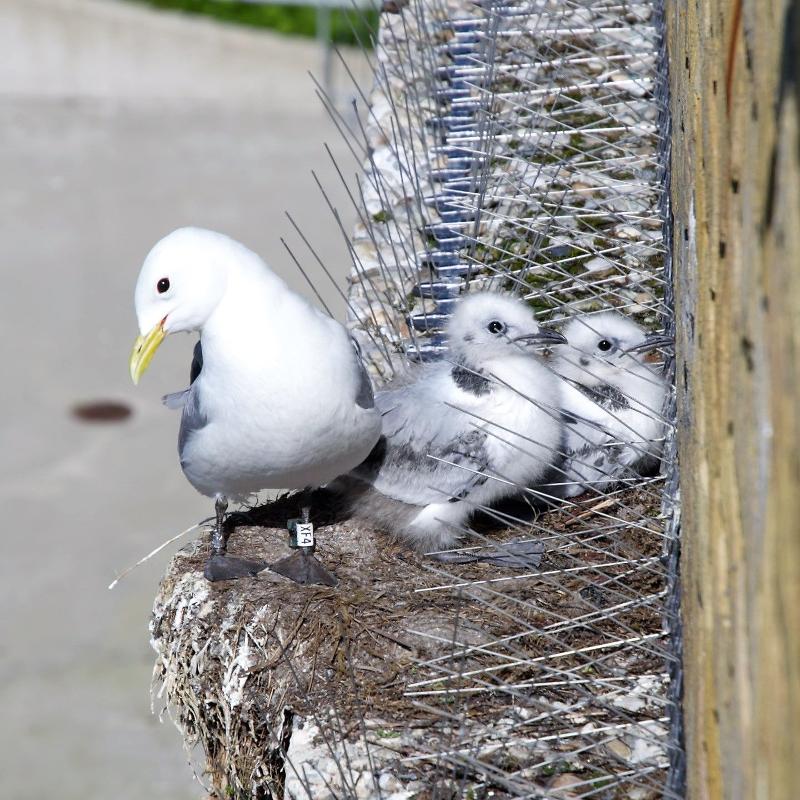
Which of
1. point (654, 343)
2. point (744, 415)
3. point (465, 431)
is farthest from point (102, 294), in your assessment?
point (744, 415)

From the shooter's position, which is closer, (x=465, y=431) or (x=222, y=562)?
(x=222, y=562)

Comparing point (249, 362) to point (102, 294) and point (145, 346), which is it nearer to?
point (145, 346)

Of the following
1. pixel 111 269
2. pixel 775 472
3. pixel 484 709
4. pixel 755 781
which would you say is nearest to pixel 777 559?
→ pixel 775 472

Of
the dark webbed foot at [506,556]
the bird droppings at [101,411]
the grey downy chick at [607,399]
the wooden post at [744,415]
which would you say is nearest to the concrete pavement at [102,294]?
the bird droppings at [101,411]

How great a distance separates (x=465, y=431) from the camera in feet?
11.8

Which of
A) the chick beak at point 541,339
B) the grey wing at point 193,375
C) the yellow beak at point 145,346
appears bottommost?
the grey wing at point 193,375

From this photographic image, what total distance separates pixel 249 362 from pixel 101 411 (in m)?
5.45

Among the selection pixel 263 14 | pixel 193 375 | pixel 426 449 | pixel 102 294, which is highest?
pixel 263 14

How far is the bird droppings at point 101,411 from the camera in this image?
826 centimetres

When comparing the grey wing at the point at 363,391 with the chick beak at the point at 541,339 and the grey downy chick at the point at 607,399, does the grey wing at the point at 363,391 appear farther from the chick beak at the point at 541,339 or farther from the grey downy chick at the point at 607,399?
the grey downy chick at the point at 607,399

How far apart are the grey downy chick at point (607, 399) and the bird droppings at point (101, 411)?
4.89 metres

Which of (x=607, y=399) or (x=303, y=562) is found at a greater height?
(x=607, y=399)

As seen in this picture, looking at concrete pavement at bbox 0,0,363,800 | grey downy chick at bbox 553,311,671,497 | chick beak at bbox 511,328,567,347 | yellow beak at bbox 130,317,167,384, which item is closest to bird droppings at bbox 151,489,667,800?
grey downy chick at bbox 553,311,671,497

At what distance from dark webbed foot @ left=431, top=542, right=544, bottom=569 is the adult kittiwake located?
17.6 inches
